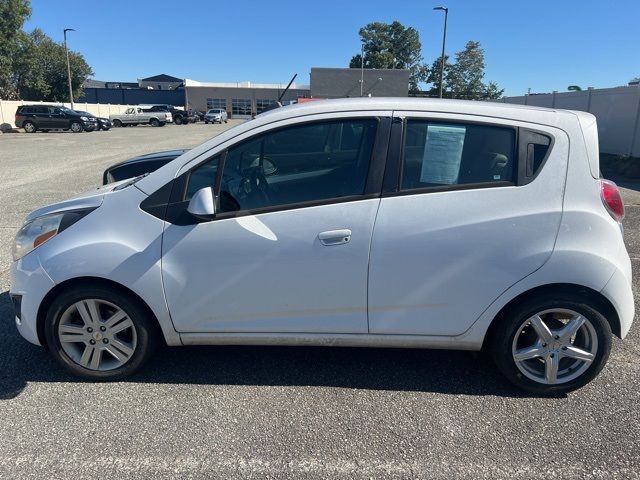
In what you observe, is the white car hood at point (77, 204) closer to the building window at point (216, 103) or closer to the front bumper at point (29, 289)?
the front bumper at point (29, 289)

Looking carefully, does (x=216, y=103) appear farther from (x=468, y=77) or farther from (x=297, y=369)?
(x=297, y=369)

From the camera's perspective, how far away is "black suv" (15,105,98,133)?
110ft

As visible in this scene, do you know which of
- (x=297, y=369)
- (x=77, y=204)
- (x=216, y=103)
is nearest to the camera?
(x=77, y=204)

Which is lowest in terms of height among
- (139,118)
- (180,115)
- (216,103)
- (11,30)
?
(139,118)

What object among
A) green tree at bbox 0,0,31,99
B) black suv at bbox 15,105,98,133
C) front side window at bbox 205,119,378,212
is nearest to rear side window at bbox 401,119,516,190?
front side window at bbox 205,119,378,212

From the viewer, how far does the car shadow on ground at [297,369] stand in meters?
3.13

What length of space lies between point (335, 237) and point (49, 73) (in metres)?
53.1

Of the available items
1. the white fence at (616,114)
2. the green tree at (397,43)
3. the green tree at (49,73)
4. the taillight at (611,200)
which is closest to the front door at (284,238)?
the taillight at (611,200)

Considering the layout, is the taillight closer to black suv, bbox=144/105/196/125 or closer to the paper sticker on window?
the paper sticker on window

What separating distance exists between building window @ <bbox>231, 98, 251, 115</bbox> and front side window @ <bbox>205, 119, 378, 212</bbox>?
245 feet

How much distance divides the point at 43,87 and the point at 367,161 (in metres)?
51.2

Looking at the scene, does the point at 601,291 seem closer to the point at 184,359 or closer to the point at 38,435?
the point at 184,359

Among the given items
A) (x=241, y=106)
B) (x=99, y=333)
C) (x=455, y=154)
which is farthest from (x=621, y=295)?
(x=241, y=106)

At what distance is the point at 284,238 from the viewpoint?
9.24 ft
